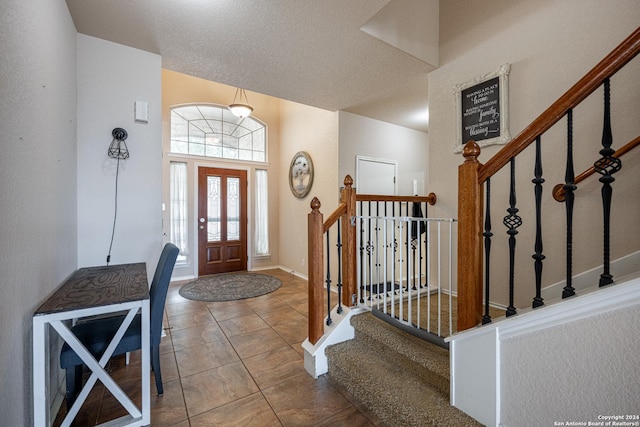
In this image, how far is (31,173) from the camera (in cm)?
130

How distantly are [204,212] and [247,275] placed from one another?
4.64 feet

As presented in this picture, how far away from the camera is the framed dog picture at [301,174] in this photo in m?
4.59

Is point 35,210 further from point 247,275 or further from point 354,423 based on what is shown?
point 247,275

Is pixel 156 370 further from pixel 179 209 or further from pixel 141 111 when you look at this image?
pixel 179 209

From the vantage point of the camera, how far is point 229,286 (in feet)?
13.9

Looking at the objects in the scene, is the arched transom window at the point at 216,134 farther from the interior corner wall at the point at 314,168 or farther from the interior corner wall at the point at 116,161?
the interior corner wall at the point at 116,161

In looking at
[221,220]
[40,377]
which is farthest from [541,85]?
[221,220]

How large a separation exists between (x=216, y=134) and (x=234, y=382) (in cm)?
435

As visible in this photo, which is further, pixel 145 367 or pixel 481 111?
pixel 481 111

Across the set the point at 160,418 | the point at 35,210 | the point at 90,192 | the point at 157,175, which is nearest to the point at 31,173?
the point at 35,210

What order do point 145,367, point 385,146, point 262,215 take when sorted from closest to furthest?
point 145,367 → point 385,146 → point 262,215

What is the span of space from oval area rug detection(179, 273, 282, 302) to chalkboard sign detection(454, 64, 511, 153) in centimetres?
325

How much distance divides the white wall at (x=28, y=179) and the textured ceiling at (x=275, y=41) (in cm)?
49

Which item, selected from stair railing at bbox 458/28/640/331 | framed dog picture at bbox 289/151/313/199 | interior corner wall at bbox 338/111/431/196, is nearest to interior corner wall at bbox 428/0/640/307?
stair railing at bbox 458/28/640/331
